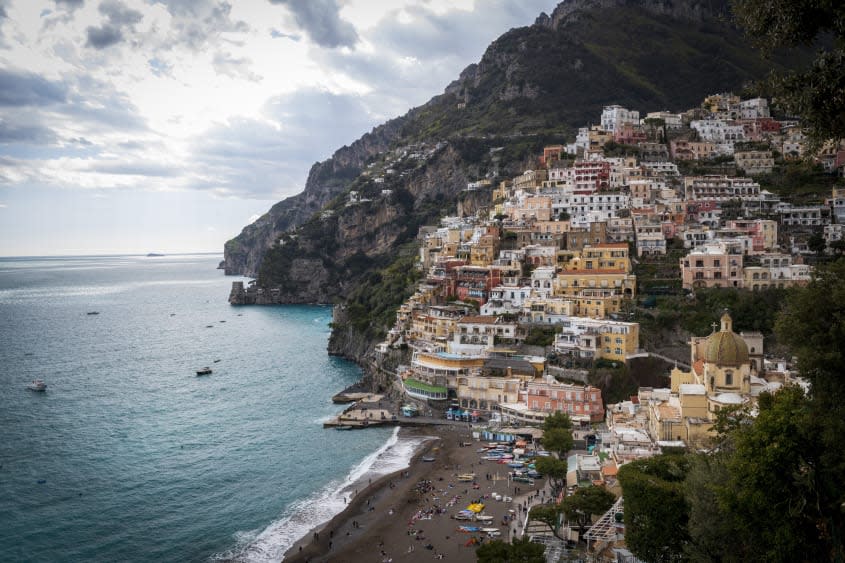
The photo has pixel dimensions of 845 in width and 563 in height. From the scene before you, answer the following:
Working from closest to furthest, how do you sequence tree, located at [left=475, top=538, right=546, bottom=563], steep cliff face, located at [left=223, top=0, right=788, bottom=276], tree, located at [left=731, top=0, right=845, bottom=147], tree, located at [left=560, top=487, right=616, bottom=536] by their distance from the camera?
tree, located at [left=731, top=0, right=845, bottom=147] → tree, located at [left=475, top=538, right=546, bottom=563] → tree, located at [left=560, top=487, right=616, bottom=536] → steep cliff face, located at [left=223, top=0, right=788, bottom=276]

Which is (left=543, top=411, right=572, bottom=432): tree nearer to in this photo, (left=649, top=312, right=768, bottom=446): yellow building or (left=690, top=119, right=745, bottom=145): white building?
(left=649, top=312, right=768, bottom=446): yellow building

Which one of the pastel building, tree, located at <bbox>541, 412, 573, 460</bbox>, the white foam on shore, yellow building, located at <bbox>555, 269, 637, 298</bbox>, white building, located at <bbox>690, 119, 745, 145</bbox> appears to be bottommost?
the white foam on shore

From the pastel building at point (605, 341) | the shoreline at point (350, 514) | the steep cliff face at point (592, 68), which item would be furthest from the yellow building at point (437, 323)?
the steep cliff face at point (592, 68)

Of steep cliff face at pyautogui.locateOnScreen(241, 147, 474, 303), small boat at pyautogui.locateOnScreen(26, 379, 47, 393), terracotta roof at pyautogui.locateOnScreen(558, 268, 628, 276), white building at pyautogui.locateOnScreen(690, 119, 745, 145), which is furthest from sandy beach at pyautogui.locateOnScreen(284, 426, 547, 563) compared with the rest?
steep cliff face at pyautogui.locateOnScreen(241, 147, 474, 303)

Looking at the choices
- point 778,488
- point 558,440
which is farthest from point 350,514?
point 778,488

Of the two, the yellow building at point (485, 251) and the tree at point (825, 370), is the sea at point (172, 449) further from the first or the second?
the tree at point (825, 370)

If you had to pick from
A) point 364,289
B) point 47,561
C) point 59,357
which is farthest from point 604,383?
point 59,357

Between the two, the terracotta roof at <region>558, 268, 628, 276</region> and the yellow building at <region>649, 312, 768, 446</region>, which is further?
the terracotta roof at <region>558, 268, 628, 276</region>

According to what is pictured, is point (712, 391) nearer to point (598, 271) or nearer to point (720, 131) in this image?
point (598, 271)
